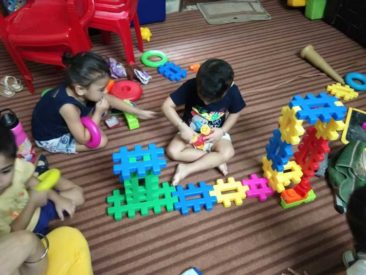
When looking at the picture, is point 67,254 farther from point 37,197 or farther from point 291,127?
point 291,127

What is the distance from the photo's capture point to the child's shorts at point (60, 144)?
48.3 inches

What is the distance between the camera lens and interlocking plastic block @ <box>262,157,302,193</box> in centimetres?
109

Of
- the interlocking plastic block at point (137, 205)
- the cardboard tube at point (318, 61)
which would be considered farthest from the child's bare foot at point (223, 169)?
the cardboard tube at point (318, 61)

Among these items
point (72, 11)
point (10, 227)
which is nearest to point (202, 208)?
point (10, 227)

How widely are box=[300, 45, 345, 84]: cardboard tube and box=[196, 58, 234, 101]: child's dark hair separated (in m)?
0.92

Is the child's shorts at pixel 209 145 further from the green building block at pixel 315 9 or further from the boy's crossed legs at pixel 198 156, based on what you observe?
the green building block at pixel 315 9

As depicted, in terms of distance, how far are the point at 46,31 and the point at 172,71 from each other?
2.02ft

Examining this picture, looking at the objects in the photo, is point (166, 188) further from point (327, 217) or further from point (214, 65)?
point (327, 217)

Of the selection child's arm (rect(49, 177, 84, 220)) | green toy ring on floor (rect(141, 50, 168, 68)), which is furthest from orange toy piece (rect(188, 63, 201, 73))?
child's arm (rect(49, 177, 84, 220))

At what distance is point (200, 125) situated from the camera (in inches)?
47.2

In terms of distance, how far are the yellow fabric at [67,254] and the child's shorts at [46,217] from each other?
91mm

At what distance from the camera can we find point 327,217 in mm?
1111

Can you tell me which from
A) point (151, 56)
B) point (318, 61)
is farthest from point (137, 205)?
point (318, 61)

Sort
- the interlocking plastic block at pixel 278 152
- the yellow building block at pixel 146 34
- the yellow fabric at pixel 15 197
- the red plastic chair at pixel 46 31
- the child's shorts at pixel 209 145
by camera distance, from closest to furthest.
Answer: the yellow fabric at pixel 15 197, the interlocking plastic block at pixel 278 152, the child's shorts at pixel 209 145, the red plastic chair at pixel 46 31, the yellow building block at pixel 146 34
